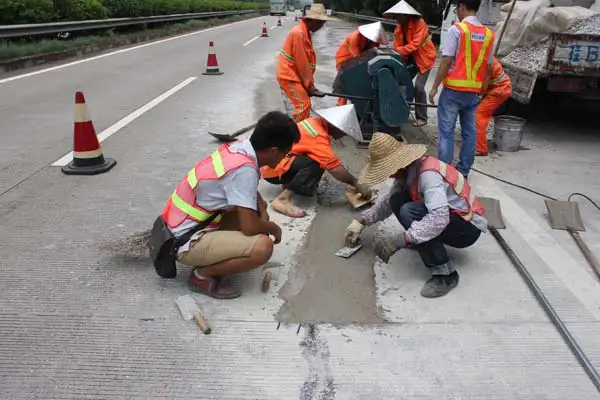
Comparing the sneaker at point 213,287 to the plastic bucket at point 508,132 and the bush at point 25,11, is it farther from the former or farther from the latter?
the bush at point 25,11

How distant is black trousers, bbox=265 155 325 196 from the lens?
159 inches

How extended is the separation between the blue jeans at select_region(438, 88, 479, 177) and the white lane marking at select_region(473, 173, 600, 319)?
0.40 meters

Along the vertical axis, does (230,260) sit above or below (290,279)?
above

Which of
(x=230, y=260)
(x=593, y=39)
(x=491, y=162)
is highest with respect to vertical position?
(x=593, y=39)

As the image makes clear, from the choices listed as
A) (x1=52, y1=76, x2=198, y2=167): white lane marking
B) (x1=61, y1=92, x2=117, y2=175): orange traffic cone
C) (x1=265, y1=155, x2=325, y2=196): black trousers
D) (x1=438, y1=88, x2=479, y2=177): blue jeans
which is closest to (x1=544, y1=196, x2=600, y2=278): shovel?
(x1=438, y1=88, x2=479, y2=177): blue jeans

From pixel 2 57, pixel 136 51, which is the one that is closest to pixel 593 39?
pixel 2 57

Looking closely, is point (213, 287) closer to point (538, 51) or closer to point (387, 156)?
point (387, 156)

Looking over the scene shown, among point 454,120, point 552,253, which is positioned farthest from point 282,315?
point 454,120

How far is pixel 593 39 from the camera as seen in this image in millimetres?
5449

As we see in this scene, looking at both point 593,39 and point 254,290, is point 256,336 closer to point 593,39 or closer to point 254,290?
point 254,290

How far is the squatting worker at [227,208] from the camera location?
262cm

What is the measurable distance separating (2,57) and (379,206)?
396 inches

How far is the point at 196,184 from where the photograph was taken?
2691 millimetres

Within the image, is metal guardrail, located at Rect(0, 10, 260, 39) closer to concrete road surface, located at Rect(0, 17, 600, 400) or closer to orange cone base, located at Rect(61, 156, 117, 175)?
orange cone base, located at Rect(61, 156, 117, 175)
